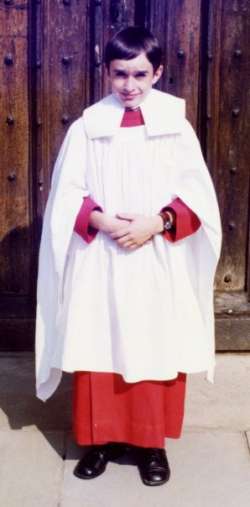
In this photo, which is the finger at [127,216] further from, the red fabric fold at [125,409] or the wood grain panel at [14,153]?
the wood grain panel at [14,153]

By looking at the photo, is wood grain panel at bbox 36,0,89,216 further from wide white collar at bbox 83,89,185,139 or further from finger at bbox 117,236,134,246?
finger at bbox 117,236,134,246

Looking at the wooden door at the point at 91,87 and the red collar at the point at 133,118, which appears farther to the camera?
the wooden door at the point at 91,87

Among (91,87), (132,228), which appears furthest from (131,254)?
(91,87)

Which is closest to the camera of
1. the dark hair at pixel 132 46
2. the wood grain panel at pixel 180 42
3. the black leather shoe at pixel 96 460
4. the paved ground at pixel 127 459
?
the dark hair at pixel 132 46

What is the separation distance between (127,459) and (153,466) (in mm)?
166

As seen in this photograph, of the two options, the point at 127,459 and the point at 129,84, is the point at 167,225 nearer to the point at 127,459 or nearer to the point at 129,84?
the point at 129,84

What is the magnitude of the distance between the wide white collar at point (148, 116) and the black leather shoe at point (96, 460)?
3.47ft

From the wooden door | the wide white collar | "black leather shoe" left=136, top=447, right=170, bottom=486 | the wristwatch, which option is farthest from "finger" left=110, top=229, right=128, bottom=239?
the wooden door

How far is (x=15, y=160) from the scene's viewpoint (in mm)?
3756

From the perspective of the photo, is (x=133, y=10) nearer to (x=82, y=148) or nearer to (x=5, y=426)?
(x=82, y=148)

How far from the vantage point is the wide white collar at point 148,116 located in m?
2.69

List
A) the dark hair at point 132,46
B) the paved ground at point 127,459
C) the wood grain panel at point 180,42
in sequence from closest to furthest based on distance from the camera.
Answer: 1. the dark hair at point 132,46
2. the paved ground at point 127,459
3. the wood grain panel at point 180,42

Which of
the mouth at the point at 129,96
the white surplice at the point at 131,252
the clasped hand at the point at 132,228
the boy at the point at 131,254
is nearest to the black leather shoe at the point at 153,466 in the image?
the boy at the point at 131,254

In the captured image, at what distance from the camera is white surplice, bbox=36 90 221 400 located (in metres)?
2.71
